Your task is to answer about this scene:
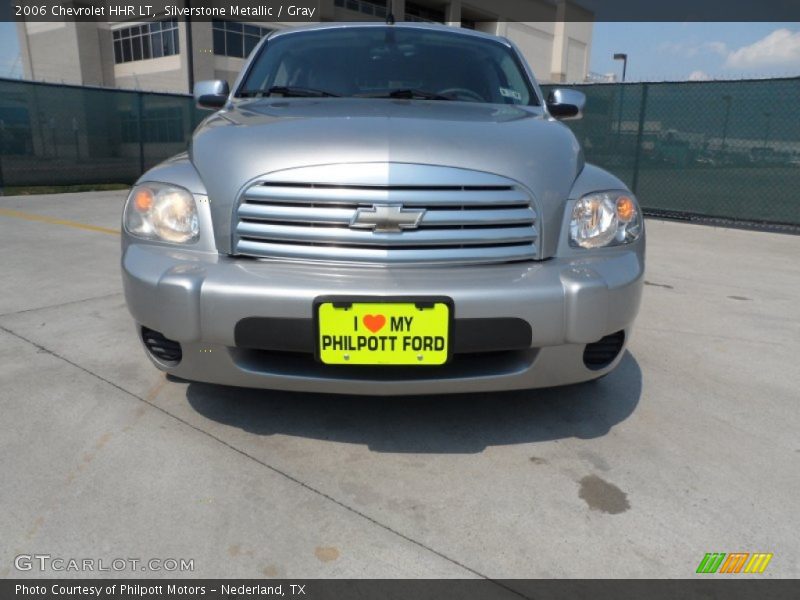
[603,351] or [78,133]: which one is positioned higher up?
[78,133]

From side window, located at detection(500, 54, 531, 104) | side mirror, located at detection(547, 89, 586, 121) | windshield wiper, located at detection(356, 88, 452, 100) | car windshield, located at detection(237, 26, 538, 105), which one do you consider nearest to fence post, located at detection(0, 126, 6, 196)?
car windshield, located at detection(237, 26, 538, 105)

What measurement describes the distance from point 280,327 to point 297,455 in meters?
0.49

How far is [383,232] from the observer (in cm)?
197

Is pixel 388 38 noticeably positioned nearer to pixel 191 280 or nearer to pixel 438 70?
pixel 438 70

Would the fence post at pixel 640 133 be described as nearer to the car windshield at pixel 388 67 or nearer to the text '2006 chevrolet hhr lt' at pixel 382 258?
the car windshield at pixel 388 67

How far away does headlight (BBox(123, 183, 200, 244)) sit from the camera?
2.09 metres

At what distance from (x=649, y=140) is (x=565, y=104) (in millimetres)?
6539

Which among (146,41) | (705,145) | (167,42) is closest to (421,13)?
(167,42)

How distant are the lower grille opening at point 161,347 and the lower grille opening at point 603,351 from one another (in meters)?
1.40

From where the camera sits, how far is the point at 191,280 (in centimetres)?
191

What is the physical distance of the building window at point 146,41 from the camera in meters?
32.2

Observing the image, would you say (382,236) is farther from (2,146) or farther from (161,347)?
(2,146)

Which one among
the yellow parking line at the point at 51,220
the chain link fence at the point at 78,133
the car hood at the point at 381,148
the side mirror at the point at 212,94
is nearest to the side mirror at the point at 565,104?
the car hood at the point at 381,148
